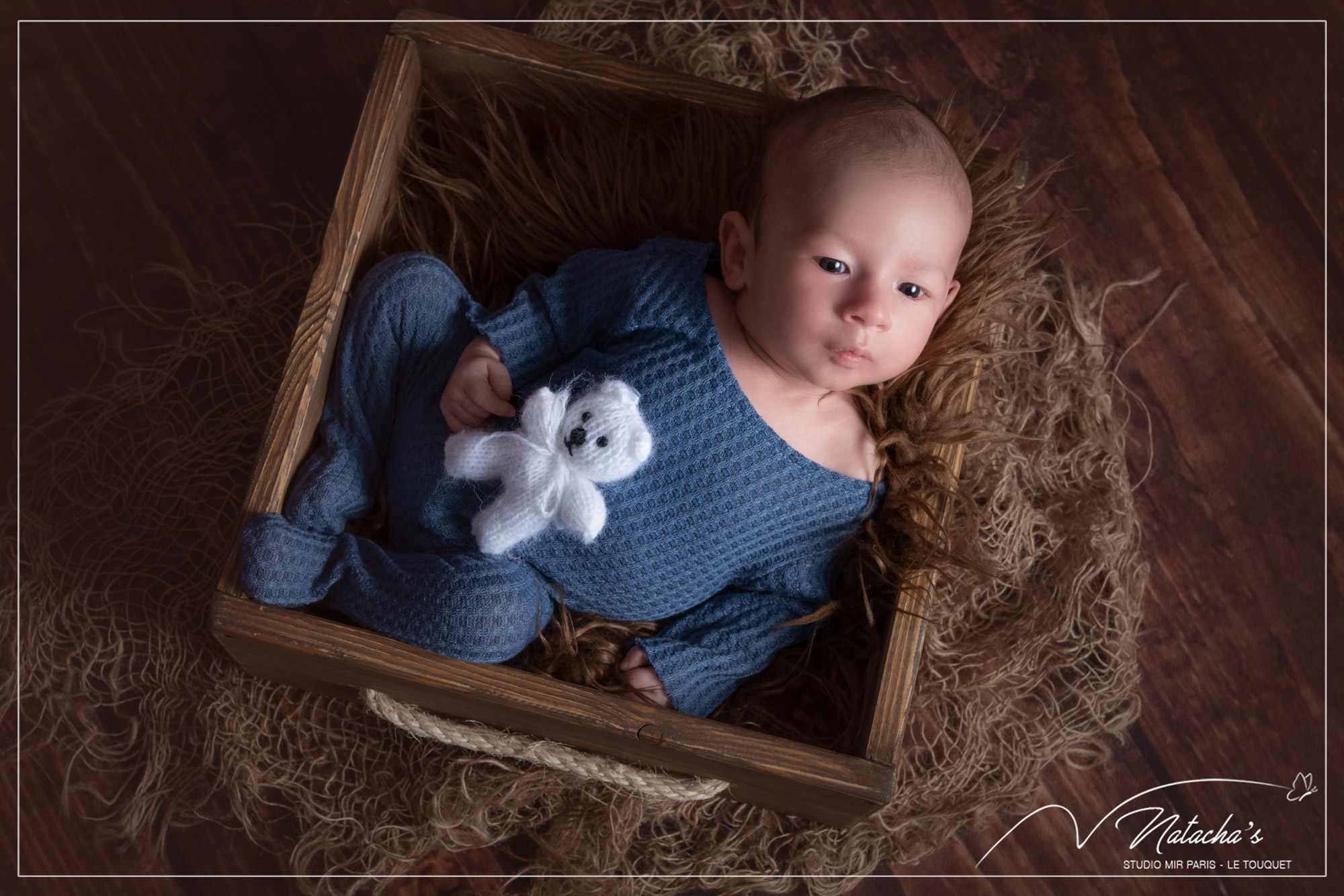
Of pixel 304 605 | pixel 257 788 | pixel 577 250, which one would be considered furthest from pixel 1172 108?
pixel 257 788

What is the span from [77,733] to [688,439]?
943 mm

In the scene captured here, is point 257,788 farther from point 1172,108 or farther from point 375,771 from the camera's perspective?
point 1172,108

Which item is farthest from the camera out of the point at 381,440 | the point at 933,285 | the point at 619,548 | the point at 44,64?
the point at 44,64

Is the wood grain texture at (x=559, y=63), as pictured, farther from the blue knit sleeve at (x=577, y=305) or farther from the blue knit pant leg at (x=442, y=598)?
the blue knit pant leg at (x=442, y=598)

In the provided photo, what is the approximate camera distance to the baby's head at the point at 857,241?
95 cm

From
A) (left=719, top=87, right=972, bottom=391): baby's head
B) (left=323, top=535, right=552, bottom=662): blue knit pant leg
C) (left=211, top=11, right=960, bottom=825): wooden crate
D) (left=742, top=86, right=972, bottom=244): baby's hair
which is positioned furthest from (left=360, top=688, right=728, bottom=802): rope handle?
(left=742, top=86, right=972, bottom=244): baby's hair

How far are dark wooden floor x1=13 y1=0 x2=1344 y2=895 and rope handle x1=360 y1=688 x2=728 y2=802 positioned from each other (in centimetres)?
26

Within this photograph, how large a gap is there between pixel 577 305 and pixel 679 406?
191 mm

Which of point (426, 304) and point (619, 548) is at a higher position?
point (426, 304)

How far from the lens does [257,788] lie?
1.28m

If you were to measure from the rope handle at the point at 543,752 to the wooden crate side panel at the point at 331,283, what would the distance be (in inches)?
9.7

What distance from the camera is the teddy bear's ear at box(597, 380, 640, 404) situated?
1.03 meters
